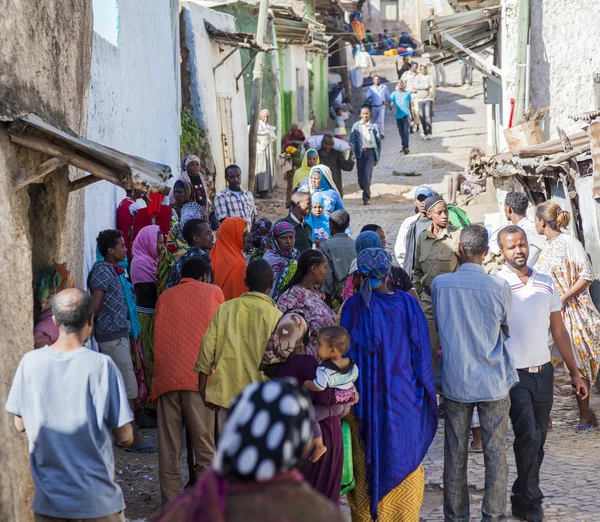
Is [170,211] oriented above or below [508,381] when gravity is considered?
above

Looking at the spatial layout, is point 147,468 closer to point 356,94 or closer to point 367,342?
point 367,342

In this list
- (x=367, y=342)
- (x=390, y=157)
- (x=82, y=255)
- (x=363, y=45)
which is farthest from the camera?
(x=363, y=45)

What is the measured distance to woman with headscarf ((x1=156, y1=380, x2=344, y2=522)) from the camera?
8.22 feet

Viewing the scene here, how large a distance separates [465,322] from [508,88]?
989cm

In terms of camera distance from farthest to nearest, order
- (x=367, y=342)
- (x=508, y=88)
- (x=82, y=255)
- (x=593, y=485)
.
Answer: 1. (x=508, y=88)
2. (x=82, y=255)
3. (x=593, y=485)
4. (x=367, y=342)

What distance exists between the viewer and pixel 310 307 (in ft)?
18.7

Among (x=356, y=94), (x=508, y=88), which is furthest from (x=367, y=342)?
(x=356, y=94)

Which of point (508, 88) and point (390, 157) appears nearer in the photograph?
point (508, 88)

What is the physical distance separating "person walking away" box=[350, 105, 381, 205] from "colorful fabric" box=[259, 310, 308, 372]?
1294cm

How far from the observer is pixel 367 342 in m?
5.27

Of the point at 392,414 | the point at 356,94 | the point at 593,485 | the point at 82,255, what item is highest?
the point at 356,94

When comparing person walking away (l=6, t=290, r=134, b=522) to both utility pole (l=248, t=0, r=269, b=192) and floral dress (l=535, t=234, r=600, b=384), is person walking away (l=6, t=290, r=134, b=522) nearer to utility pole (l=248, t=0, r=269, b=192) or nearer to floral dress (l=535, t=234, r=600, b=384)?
floral dress (l=535, t=234, r=600, b=384)

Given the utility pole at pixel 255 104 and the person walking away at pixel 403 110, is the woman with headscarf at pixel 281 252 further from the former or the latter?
the person walking away at pixel 403 110

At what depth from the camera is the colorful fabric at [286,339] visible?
16.5 feet
